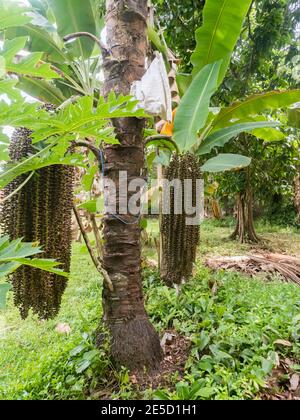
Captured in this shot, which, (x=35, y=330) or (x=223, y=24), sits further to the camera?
(x=35, y=330)

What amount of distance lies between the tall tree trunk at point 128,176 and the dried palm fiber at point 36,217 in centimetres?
34

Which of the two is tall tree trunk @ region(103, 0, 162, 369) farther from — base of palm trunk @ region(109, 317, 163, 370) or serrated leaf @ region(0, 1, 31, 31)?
serrated leaf @ region(0, 1, 31, 31)

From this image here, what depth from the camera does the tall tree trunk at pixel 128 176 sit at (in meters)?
1.65

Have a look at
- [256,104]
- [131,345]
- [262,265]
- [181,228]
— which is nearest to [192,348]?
[131,345]

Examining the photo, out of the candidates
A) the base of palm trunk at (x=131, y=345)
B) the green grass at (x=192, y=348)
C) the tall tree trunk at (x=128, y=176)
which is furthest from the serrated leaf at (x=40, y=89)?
the base of palm trunk at (x=131, y=345)

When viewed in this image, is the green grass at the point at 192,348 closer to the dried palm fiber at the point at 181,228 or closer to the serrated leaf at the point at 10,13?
the dried palm fiber at the point at 181,228

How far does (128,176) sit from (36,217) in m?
0.54

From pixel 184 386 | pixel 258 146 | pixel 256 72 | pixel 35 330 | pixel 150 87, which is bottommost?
pixel 35 330

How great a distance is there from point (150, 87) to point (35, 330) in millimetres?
2423

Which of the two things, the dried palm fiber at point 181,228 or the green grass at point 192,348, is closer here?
the green grass at point 192,348

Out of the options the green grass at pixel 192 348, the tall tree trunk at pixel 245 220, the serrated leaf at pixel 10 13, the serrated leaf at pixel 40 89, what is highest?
the serrated leaf at pixel 40 89
